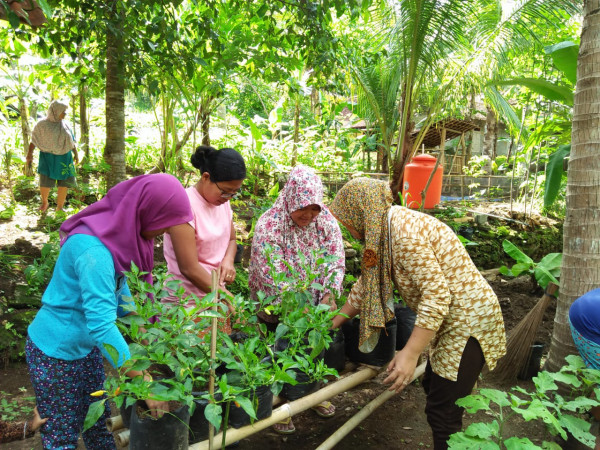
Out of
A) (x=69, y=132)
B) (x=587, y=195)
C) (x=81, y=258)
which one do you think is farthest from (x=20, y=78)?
(x=587, y=195)

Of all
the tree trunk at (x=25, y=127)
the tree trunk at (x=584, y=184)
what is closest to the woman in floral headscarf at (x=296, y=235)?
the tree trunk at (x=584, y=184)

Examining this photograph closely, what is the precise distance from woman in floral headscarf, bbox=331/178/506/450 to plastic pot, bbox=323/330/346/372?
0.25 m

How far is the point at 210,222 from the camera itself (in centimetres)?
243

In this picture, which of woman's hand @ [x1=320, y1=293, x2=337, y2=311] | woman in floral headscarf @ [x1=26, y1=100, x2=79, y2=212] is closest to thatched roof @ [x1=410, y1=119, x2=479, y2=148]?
woman in floral headscarf @ [x1=26, y1=100, x2=79, y2=212]

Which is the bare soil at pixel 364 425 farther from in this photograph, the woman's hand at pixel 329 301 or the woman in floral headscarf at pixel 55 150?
the woman in floral headscarf at pixel 55 150

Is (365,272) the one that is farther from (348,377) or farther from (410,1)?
(410,1)

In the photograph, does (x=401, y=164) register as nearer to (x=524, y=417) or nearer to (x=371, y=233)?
(x=371, y=233)

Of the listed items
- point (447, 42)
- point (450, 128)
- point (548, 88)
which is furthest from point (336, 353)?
point (450, 128)

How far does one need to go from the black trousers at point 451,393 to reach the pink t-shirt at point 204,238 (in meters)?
1.23

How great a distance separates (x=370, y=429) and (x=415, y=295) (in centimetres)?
128

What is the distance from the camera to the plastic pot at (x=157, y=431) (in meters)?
1.34

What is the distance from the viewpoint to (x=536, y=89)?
12.2 ft

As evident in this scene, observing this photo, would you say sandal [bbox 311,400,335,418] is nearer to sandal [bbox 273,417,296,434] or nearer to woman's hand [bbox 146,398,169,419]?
sandal [bbox 273,417,296,434]

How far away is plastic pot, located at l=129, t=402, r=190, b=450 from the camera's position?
4.41 feet
